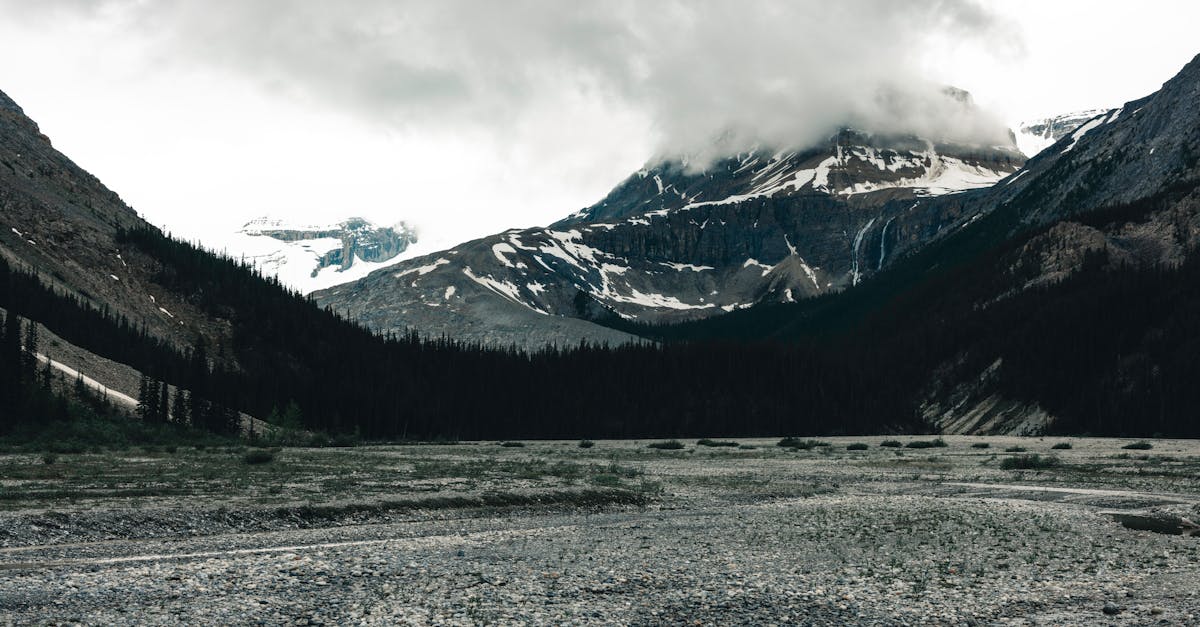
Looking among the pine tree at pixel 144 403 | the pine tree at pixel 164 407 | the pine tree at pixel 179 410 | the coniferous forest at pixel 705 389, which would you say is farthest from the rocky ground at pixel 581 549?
the coniferous forest at pixel 705 389

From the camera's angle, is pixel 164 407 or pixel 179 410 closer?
pixel 164 407

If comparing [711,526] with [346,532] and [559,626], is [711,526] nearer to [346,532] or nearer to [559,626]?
[346,532]

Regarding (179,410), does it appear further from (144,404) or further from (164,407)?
(144,404)

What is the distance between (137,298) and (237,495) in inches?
6680

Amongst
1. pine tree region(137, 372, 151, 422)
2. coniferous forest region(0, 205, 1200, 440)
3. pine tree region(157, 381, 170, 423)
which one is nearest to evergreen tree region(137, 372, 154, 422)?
pine tree region(137, 372, 151, 422)

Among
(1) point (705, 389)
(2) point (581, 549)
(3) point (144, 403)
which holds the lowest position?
(2) point (581, 549)

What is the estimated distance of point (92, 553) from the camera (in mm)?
A: 32344

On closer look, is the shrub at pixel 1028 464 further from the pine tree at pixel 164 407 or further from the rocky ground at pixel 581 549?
the pine tree at pixel 164 407

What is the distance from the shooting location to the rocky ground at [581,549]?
24766 millimetres

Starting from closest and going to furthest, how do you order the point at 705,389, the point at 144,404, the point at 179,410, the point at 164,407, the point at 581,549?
the point at 581,549 < the point at 144,404 < the point at 164,407 < the point at 179,410 < the point at 705,389

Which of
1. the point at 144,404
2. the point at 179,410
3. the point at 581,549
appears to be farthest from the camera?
the point at 179,410

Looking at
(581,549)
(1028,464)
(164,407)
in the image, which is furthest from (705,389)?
(581,549)

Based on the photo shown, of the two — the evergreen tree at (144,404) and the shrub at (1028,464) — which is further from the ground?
the evergreen tree at (144,404)

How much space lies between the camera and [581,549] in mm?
35156
